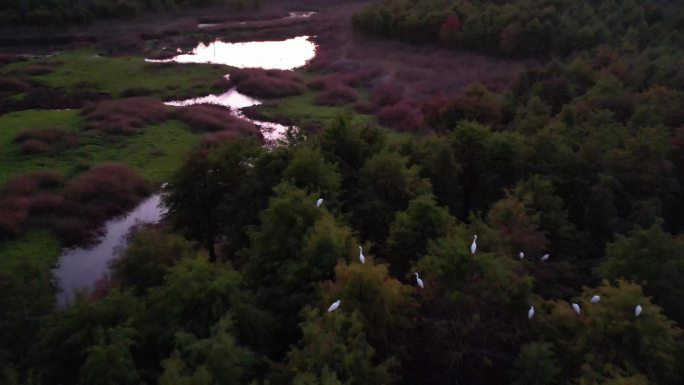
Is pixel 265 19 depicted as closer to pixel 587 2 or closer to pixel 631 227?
pixel 587 2

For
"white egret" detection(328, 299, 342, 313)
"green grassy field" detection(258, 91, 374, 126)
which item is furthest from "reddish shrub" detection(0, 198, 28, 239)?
"white egret" detection(328, 299, 342, 313)

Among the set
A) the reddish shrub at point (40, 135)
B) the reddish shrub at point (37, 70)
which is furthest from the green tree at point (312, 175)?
the reddish shrub at point (37, 70)

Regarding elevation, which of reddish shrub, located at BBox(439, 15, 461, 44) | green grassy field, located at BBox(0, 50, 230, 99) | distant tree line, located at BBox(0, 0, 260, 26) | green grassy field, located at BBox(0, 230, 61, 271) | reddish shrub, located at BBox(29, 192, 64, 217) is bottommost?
green grassy field, located at BBox(0, 50, 230, 99)

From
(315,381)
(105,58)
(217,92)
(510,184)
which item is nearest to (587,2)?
(217,92)

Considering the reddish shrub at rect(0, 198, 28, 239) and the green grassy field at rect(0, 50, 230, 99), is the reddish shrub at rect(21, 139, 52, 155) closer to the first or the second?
the reddish shrub at rect(0, 198, 28, 239)

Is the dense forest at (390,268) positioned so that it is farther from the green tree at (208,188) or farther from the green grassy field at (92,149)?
the green grassy field at (92,149)

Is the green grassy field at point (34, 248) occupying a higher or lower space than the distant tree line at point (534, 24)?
lower

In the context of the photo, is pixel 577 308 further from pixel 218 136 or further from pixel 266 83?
pixel 266 83
